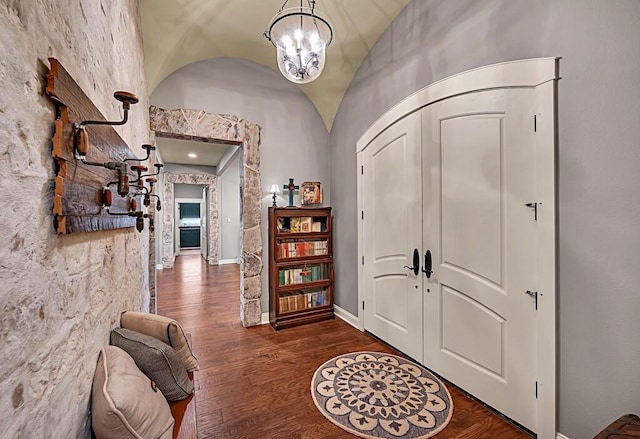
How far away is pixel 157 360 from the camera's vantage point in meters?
1.32

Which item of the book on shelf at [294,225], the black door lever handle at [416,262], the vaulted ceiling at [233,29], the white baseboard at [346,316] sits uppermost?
the vaulted ceiling at [233,29]

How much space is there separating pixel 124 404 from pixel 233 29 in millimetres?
3292

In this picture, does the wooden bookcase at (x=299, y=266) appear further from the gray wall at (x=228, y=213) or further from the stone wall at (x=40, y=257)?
the gray wall at (x=228, y=213)

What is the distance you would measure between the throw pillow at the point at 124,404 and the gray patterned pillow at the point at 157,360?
0.13 metres

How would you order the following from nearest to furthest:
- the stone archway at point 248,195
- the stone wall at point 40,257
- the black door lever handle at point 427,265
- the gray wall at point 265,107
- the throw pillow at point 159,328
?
1. the stone wall at point 40,257
2. the throw pillow at point 159,328
3. the black door lever handle at point 427,265
4. the gray wall at point 265,107
5. the stone archway at point 248,195

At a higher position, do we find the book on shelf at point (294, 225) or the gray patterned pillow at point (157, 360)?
the book on shelf at point (294, 225)

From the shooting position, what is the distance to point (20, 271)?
635 mm

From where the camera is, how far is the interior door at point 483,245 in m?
1.75

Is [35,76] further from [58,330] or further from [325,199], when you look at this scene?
[325,199]

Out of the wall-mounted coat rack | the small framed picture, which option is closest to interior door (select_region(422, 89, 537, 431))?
the small framed picture

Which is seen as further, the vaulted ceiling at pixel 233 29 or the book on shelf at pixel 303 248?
the book on shelf at pixel 303 248

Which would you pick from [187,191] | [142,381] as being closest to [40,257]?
[142,381]

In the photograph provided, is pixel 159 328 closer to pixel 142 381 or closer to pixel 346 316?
pixel 142 381

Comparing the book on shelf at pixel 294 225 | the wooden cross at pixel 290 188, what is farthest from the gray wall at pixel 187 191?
the book on shelf at pixel 294 225
